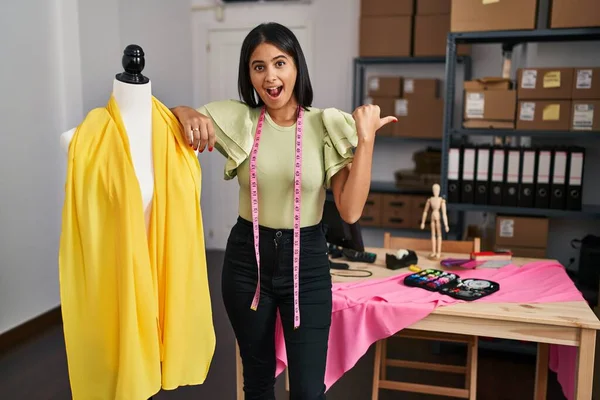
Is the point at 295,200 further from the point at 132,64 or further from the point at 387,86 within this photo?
the point at 387,86

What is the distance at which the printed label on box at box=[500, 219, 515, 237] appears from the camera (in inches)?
133

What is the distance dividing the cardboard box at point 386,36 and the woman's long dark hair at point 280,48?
3059 mm

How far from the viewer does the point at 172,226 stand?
4.26ft

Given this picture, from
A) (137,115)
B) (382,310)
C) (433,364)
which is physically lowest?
(433,364)

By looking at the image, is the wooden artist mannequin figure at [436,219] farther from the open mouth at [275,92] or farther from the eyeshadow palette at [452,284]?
the open mouth at [275,92]

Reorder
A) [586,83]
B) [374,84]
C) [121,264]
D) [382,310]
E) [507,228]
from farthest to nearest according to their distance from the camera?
[374,84], [507,228], [586,83], [382,310], [121,264]

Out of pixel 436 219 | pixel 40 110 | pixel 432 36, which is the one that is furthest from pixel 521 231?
pixel 40 110

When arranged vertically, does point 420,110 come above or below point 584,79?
below

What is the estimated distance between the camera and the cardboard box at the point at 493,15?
3.10m

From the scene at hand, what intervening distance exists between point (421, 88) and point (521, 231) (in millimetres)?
1571

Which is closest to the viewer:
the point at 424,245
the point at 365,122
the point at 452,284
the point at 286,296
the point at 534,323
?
the point at 365,122

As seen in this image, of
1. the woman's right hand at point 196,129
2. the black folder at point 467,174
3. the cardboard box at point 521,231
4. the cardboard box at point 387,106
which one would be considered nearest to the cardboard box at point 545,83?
the black folder at point 467,174

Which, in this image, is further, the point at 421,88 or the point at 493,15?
the point at 421,88

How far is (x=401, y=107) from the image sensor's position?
4523 millimetres
